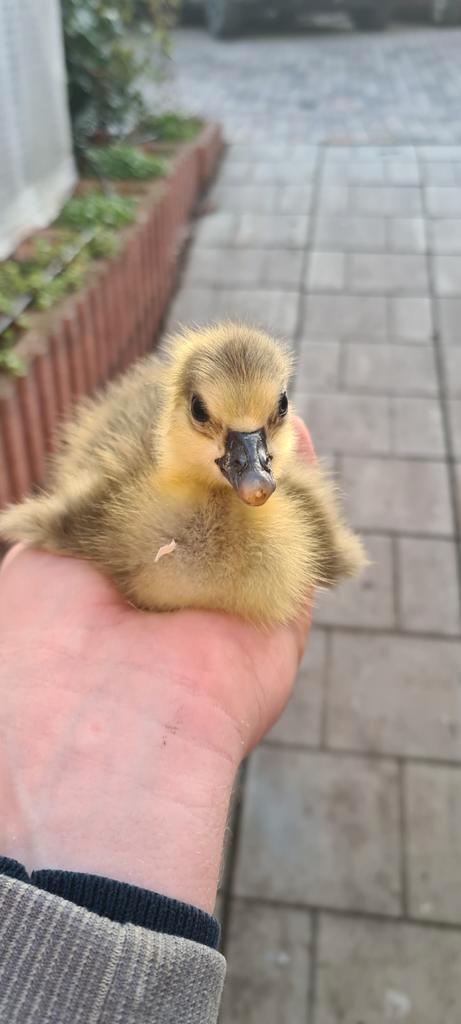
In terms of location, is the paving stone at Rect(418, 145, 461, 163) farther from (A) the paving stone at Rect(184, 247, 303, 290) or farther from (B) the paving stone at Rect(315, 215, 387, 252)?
(A) the paving stone at Rect(184, 247, 303, 290)

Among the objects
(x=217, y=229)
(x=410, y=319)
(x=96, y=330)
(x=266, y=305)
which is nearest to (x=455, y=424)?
(x=410, y=319)

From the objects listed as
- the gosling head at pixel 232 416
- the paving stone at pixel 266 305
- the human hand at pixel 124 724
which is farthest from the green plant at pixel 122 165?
the human hand at pixel 124 724

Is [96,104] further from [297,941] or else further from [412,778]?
[297,941]

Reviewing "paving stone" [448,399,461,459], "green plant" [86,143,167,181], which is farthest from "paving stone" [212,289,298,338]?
"paving stone" [448,399,461,459]

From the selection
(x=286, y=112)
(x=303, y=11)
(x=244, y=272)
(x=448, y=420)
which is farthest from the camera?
(x=303, y=11)

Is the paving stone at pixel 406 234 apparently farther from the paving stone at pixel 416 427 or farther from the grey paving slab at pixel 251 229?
the paving stone at pixel 416 427

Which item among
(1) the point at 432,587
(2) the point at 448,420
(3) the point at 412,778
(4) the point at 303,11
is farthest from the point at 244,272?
(4) the point at 303,11

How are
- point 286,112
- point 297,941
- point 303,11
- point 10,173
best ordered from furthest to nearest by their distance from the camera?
1. point 303,11
2. point 286,112
3. point 10,173
4. point 297,941

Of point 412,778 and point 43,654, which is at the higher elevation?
point 43,654
